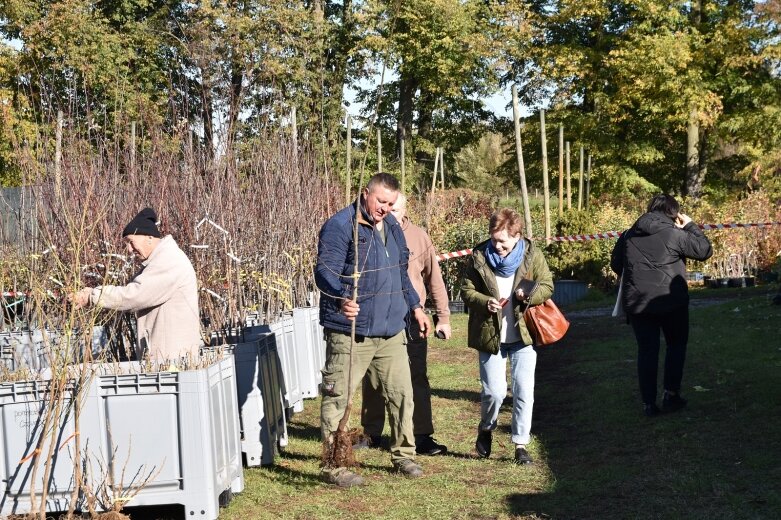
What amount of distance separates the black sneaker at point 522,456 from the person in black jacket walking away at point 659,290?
1590mm

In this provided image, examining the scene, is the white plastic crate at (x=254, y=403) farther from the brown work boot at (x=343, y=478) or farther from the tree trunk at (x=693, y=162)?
the tree trunk at (x=693, y=162)

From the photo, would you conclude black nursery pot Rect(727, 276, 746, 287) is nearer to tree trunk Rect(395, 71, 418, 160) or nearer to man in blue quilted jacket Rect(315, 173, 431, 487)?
man in blue quilted jacket Rect(315, 173, 431, 487)

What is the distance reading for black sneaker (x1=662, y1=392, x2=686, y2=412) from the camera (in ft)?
28.6

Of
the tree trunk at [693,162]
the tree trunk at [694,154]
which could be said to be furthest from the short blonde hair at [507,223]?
the tree trunk at [694,154]

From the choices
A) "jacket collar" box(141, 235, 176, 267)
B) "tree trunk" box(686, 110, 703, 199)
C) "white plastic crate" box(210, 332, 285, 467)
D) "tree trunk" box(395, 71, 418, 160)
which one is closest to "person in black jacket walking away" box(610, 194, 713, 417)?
"white plastic crate" box(210, 332, 285, 467)

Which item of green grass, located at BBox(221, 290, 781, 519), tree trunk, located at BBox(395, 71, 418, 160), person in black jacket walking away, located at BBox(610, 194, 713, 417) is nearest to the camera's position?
green grass, located at BBox(221, 290, 781, 519)

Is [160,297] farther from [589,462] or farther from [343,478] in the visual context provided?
[589,462]

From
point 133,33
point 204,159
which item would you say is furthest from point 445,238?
point 133,33

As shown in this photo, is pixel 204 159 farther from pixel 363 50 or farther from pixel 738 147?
pixel 738 147

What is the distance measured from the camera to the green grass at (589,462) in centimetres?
627

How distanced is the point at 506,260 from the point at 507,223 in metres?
0.25

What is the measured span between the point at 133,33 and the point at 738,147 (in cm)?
1988

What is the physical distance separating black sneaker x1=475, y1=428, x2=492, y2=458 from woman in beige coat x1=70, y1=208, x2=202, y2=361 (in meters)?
2.13

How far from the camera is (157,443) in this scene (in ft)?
19.0
